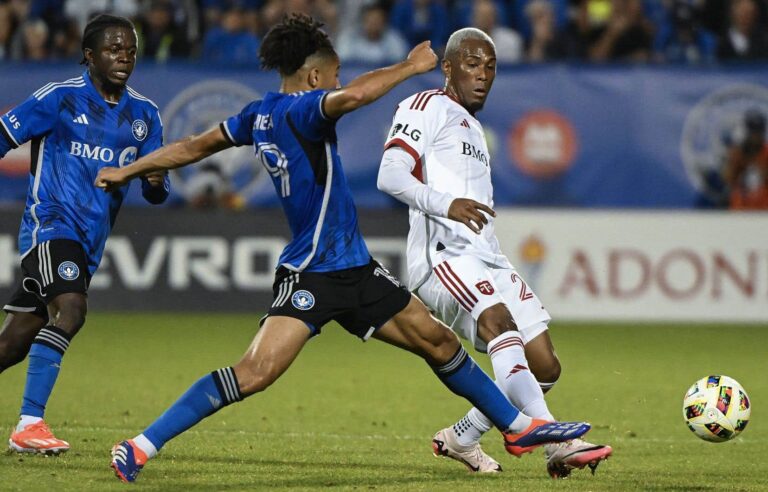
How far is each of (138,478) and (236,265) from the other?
27.8 feet

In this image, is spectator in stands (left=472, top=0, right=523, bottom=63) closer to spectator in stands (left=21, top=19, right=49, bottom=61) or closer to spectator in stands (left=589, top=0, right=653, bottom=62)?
spectator in stands (left=589, top=0, right=653, bottom=62)

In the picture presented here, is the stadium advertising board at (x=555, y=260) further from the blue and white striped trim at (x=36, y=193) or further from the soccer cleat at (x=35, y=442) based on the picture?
the soccer cleat at (x=35, y=442)

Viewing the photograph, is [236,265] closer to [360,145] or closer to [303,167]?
[360,145]

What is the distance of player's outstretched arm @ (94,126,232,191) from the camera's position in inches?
249

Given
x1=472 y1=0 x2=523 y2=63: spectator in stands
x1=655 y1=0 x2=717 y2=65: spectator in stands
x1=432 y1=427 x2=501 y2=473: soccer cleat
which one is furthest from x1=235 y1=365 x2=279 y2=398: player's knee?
x1=655 y1=0 x2=717 y2=65: spectator in stands

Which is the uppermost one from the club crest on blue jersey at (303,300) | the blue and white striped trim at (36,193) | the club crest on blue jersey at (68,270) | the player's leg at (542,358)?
the blue and white striped trim at (36,193)

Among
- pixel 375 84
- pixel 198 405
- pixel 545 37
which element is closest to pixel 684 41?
pixel 545 37

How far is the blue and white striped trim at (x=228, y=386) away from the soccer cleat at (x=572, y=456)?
1583 millimetres

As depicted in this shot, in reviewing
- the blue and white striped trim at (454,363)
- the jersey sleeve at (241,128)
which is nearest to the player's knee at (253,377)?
the blue and white striped trim at (454,363)

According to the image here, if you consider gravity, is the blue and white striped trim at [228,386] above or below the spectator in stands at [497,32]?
below

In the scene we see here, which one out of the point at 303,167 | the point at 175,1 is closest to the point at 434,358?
the point at 303,167

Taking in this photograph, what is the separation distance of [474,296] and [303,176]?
1219 millimetres

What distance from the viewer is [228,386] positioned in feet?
20.1

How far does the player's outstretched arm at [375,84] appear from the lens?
5.86 metres
